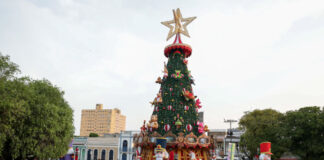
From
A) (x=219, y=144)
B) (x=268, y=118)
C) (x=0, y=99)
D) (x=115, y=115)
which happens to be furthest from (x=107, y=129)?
(x=0, y=99)

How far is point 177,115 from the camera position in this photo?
20.5m

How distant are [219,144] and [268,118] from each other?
53.0 ft

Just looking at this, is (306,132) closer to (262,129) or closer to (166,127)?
(262,129)

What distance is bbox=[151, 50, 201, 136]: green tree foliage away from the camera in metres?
20.6

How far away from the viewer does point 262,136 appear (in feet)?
96.9

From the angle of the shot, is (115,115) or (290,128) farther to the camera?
(115,115)

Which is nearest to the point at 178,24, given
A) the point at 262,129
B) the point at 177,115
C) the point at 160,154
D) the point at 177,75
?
the point at 177,75

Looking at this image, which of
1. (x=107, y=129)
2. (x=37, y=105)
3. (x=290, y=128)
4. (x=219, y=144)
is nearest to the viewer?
(x=37, y=105)

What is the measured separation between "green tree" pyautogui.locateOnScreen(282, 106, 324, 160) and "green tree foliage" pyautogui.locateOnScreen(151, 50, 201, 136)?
12.0m

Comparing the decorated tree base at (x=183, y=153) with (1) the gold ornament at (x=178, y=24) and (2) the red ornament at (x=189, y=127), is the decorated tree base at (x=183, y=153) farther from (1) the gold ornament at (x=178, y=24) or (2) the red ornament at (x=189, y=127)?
(1) the gold ornament at (x=178, y=24)

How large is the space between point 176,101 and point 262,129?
1508 centimetres

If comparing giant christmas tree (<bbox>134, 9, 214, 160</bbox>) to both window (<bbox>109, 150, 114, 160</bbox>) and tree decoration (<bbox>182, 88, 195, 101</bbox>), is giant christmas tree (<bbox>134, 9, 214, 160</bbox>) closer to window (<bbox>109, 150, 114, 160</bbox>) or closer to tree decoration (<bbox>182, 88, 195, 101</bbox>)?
tree decoration (<bbox>182, 88, 195, 101</bbox>)

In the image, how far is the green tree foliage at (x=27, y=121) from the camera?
15.6 meters

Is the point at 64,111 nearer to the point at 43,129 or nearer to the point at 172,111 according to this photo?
the point at 43,129
